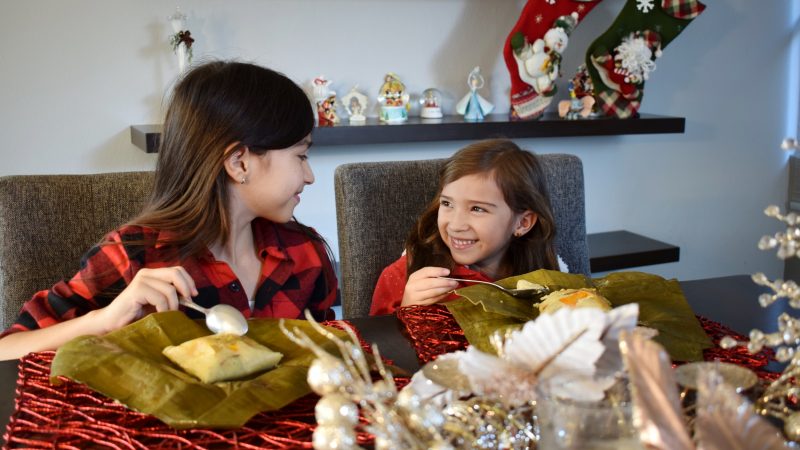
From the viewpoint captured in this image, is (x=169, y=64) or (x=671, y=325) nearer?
(x=671, y=325)

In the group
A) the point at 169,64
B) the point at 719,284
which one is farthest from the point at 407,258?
the point at 169,64

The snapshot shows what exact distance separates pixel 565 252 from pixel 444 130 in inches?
32.7

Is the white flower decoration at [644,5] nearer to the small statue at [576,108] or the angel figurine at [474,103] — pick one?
the small statue at [576,108]

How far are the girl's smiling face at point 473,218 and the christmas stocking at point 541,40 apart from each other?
3.48ft

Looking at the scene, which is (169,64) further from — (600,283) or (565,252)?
(600,283)

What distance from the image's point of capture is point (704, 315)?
112 centimetres

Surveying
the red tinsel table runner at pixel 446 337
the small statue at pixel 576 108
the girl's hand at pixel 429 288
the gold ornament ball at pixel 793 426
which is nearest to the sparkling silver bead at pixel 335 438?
the gold ornament ball at pixel 793 426

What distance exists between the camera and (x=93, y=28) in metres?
2.23

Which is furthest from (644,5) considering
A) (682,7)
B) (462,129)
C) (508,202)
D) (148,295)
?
(148,295)

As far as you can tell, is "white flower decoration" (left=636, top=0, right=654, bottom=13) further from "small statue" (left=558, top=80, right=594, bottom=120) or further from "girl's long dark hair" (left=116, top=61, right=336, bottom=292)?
"girl's long dark hair" (left=116, top=61, right=336, bottom=292)

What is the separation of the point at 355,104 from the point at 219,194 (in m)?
1.22

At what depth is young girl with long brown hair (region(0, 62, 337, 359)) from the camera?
1237 millimetres

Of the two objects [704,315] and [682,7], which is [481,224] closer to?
[704,315]

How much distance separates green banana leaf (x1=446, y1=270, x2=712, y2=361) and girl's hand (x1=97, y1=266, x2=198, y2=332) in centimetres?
34
